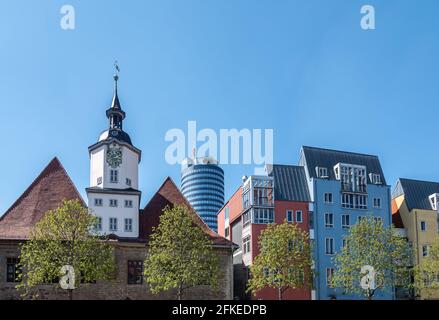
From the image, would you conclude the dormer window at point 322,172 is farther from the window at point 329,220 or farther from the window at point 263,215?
the window at point 263,215

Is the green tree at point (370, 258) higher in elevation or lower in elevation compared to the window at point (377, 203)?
lower

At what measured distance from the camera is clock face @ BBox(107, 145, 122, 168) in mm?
53719

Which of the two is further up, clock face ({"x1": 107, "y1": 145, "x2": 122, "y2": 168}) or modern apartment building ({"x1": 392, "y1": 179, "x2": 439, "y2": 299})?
clock face ({"x1": 107, "y1": 145, "x2": 122, "y2": 168})

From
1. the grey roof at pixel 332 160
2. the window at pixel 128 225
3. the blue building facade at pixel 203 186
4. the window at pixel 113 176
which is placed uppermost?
the blue building facade at pixel 203 186

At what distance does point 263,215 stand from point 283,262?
10.6 meters

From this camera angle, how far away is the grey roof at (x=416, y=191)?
68188 mm

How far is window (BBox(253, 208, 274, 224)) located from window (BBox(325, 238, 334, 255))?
250 inches

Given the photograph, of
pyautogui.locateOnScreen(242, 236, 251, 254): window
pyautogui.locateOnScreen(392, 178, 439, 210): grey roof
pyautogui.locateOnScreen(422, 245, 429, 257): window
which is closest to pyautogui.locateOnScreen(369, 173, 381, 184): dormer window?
pyautogui.locateOnScreen(392, 178, 439, 210): grey roof

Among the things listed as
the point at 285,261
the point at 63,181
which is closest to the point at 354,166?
the point at 285,261

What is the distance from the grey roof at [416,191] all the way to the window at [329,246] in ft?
37.7

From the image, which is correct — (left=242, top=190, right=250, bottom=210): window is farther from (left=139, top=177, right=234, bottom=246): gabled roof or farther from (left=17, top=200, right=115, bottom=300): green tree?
(left=17, top=200, right=115, bottom=300): green tree

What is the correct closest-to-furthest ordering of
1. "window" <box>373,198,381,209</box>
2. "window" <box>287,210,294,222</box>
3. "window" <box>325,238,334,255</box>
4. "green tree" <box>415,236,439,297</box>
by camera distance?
"green tree" <box>415,236,439,297</box> < "window" <box>287,210,294,222</box> < "window" <box>325,238,334,255</box> < "window" <box>373,198,381,209</box>

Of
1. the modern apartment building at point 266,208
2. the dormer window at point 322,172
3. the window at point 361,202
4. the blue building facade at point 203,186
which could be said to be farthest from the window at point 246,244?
the blue building facade at point 203,186
